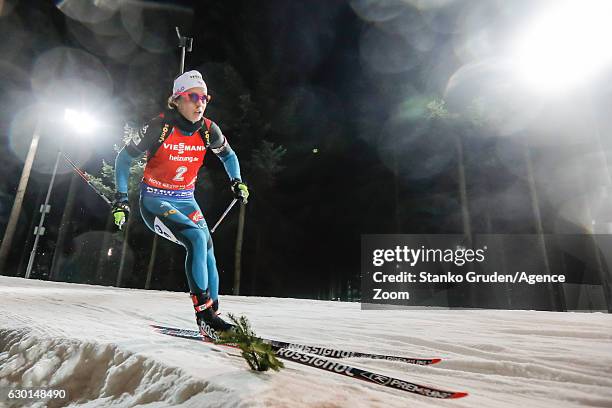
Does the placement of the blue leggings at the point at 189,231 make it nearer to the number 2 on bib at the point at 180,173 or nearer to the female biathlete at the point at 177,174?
the female biathlete at the point at 177,174

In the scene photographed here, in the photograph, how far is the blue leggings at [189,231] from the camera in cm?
358

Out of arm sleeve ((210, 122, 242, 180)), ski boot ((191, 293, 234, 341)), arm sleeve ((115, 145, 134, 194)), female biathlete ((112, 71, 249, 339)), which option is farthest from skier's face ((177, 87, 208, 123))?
ski boot ((191, 293, 234, 341))

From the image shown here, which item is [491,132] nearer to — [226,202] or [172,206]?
[226,202]

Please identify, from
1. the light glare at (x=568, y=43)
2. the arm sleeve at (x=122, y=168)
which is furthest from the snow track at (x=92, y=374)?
the light glare at (x=568, y=43)

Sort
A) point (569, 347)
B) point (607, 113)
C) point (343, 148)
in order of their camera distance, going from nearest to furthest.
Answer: point (569, 347)
point (607, 113)
point (343, 148)

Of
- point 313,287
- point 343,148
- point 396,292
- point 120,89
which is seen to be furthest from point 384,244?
point 120,89

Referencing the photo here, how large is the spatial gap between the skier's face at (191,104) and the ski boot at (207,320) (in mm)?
2126

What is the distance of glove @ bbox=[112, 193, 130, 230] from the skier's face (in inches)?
49.4

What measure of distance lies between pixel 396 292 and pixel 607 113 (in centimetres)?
1119

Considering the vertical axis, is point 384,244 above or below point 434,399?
above

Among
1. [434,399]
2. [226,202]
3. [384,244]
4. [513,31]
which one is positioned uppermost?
[513,31]

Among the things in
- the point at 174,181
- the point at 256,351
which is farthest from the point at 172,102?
the point at 256,351

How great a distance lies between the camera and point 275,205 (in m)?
21.5

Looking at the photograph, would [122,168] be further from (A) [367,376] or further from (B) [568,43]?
(B) [568,43]
